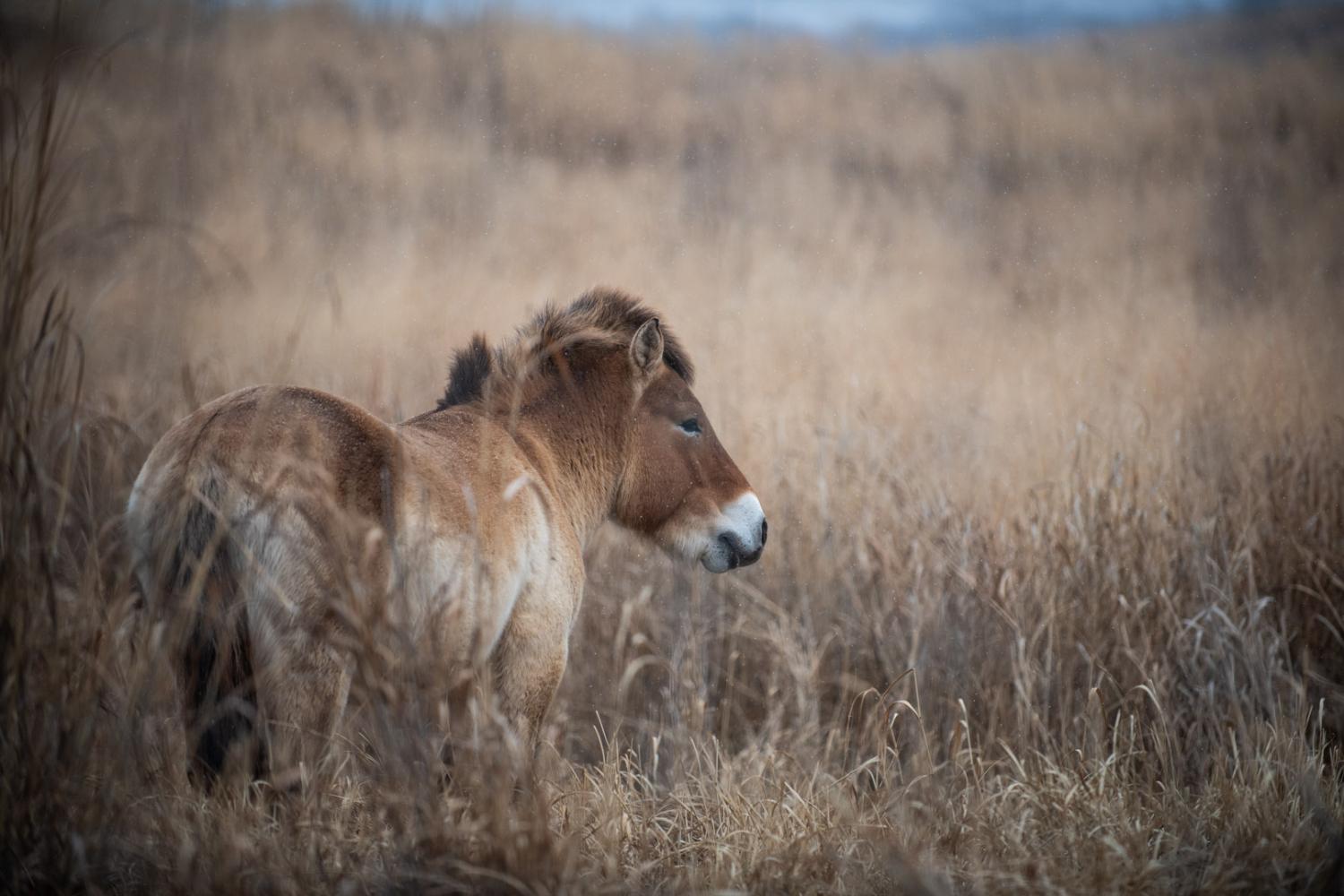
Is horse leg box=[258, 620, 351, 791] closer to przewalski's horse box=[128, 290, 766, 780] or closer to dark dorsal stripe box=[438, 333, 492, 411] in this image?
przewalski's horse box=[128, 290, 766, 780]

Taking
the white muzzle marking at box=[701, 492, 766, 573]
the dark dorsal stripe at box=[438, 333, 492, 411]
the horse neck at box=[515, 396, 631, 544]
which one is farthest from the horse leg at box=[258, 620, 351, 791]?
the white muzzle marking at box=[701, 492, 766, 573]

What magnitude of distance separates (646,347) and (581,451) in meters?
0.55

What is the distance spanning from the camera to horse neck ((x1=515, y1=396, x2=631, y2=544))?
4.03 meters

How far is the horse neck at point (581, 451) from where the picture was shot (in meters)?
4.03

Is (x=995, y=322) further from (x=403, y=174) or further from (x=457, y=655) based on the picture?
(x=457, y=655)

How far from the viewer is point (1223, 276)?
13.3 m

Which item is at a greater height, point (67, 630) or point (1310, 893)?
point (67, 630)

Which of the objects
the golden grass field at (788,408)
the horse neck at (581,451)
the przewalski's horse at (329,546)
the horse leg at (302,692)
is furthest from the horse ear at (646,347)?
the horse leg at (302,692)

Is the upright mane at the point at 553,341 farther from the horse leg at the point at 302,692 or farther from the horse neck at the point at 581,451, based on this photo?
the horse leg at the point at 302,692

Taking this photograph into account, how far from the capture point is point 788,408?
26.0 feet

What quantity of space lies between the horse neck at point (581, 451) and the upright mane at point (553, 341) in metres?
0.23

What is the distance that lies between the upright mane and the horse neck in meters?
0.23

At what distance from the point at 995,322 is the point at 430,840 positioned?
11.4 meters

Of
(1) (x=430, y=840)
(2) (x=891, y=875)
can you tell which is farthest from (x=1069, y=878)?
(1) (x=430, y=840)
